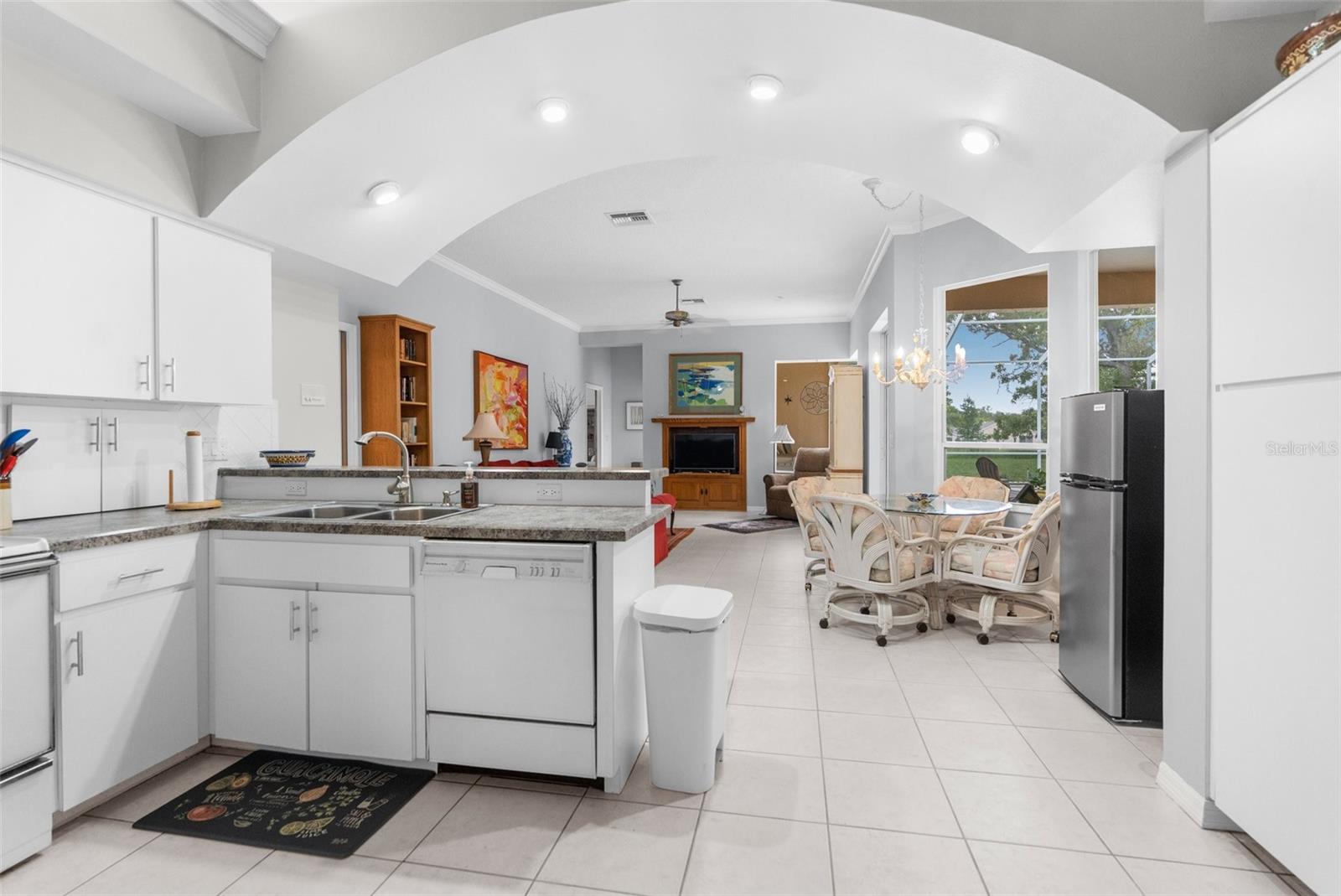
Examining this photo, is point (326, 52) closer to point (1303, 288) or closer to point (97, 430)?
point (97, 430)

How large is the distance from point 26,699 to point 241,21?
7.92 feet

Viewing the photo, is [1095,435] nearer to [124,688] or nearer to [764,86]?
[764,86]

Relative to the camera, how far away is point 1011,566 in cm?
382

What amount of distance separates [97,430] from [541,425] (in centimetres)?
645

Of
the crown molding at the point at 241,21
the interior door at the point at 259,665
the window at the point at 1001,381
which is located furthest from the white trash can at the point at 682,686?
the window at the point at 1001,381

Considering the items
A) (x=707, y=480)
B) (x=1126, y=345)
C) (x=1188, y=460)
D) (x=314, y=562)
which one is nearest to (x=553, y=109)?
(x=314, y=562)

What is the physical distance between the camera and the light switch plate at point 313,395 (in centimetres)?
443

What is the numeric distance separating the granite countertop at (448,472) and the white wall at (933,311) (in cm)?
313

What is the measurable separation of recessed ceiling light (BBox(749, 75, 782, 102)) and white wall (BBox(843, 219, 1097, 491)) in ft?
9.73

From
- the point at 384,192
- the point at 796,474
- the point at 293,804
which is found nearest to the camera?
the point at 293,804

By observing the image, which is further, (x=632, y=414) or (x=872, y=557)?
(x=632, y=414)

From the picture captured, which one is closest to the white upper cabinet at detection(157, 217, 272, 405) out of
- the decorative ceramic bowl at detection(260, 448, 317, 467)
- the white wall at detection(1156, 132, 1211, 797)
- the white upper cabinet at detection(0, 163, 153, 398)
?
the white upper cabinet at detection(0, 163, 153, 398)

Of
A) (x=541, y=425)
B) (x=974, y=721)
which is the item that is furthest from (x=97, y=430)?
(x=541, y=425)

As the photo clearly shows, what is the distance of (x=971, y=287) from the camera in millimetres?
5344
